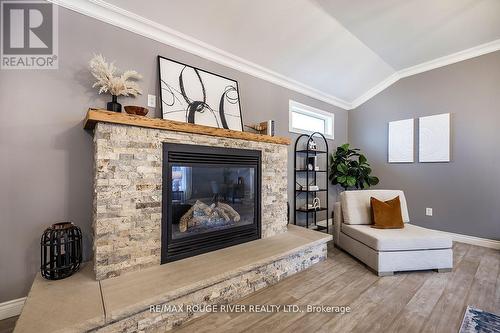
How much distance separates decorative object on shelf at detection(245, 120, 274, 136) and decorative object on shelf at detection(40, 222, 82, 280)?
221 cm

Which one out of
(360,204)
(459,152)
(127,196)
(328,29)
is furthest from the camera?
(459,152)

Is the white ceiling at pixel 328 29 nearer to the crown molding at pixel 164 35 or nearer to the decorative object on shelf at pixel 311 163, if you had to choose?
the crown molding at pixel 164 35

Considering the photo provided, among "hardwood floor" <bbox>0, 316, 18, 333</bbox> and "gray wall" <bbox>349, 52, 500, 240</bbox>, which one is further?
"gray wall" <bbox>349, 52, 500, 240</bbox>

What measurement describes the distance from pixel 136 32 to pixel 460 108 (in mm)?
4667

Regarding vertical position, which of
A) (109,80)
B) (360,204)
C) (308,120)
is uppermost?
(308,120)

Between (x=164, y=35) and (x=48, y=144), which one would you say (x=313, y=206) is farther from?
(x=48, y=144)

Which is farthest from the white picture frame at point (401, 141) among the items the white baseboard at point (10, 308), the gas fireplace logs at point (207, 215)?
the white baseboard at point (10, 308)

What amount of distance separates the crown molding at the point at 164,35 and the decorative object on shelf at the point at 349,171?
176 cm

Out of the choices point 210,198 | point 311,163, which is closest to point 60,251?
point 210,198

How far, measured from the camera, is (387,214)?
280 cm

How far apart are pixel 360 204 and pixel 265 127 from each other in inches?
66.2

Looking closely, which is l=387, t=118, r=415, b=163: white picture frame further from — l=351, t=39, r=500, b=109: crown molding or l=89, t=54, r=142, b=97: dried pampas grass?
l=89, t=54, r=142, b=97: dried pampas grass

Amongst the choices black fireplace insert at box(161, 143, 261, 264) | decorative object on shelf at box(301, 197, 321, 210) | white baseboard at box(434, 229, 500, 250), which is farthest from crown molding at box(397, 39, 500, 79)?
black fireplace insert at box(161, 143, 261, 264)

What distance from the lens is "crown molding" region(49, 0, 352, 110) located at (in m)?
1.97
